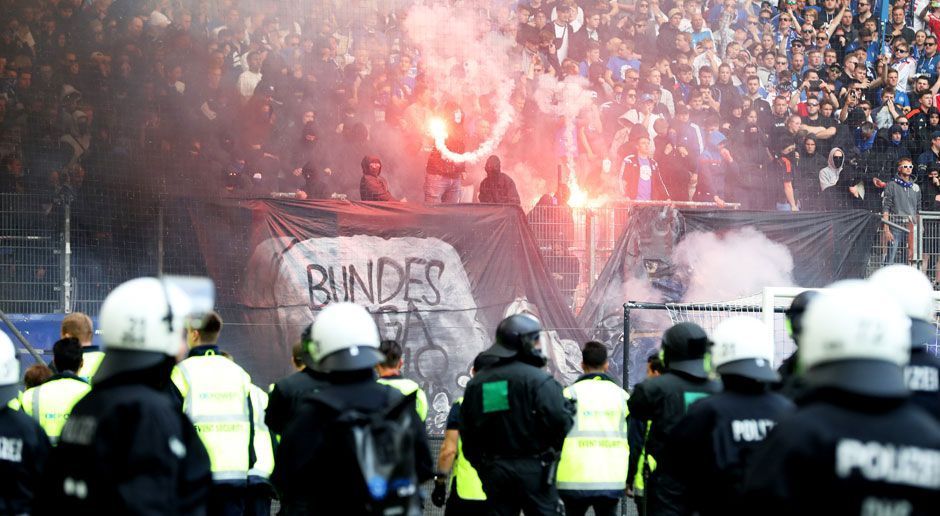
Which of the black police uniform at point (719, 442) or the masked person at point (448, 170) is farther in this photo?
the masked person at point (448, 170)

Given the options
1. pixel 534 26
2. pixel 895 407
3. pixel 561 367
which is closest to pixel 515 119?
pixel 534 26

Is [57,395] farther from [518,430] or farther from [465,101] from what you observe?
[465,101]

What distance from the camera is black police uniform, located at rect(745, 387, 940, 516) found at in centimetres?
238

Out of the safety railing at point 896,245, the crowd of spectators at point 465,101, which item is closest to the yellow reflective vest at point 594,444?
the crowd of spectators at point 465,101

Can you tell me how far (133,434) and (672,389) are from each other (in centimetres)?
348

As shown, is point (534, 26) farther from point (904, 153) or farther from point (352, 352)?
point (352, 352)

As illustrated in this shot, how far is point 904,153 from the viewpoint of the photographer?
56.6ft

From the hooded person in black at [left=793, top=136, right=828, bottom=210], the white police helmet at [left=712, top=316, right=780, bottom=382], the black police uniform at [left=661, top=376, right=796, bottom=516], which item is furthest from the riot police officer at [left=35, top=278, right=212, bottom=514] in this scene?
the hooded person in black at [left=793, top=136, right=828, bottom=210]

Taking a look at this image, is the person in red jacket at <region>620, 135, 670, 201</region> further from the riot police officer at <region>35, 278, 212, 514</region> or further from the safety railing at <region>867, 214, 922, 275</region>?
the riot police officer at <region>35, 278, 212, 514</region>

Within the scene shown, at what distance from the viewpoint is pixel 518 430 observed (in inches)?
234

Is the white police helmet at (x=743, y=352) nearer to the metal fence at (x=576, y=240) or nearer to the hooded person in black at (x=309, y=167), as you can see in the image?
the metal fence at (x=576, y=240)

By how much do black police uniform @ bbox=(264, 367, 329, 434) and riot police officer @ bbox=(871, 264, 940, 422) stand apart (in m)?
2.77

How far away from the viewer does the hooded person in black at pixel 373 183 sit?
15508 mm

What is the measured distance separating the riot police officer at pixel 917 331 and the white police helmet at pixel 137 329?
8.62ft
